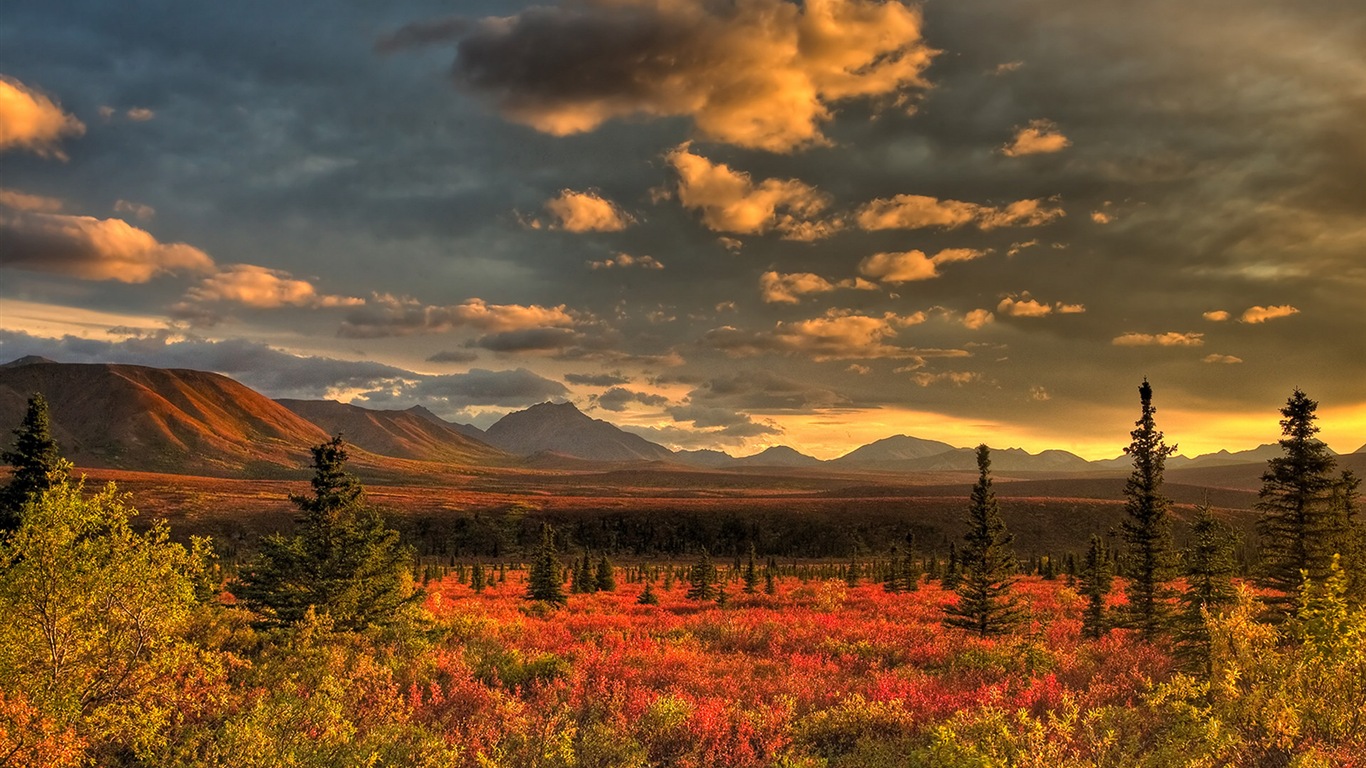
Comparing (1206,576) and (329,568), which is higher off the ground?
(1206,576)

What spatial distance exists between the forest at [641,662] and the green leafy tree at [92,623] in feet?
0.14

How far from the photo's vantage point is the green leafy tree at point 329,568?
1697 cm

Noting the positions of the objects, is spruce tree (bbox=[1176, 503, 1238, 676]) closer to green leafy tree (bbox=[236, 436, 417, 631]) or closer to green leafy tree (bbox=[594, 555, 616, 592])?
green leafy tree (bbox=[236, 436, 417, 631])

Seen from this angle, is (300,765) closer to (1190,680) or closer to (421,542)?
(1190,680)

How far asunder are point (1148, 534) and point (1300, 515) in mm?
3979

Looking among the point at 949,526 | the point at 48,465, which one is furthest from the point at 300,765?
the point at 949,526

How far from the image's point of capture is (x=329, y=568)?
688 inches

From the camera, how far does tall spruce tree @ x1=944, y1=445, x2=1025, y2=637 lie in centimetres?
2303

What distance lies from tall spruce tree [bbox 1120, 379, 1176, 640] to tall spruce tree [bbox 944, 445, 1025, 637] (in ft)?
12.0

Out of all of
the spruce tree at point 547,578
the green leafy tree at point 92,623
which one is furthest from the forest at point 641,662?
the spruce tree at point 547,578

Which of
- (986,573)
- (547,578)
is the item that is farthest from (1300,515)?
(547,578)

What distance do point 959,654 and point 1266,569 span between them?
35.2 feet

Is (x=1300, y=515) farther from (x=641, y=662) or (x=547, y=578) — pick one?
(x=547, y=578)

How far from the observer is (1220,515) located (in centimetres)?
12162
